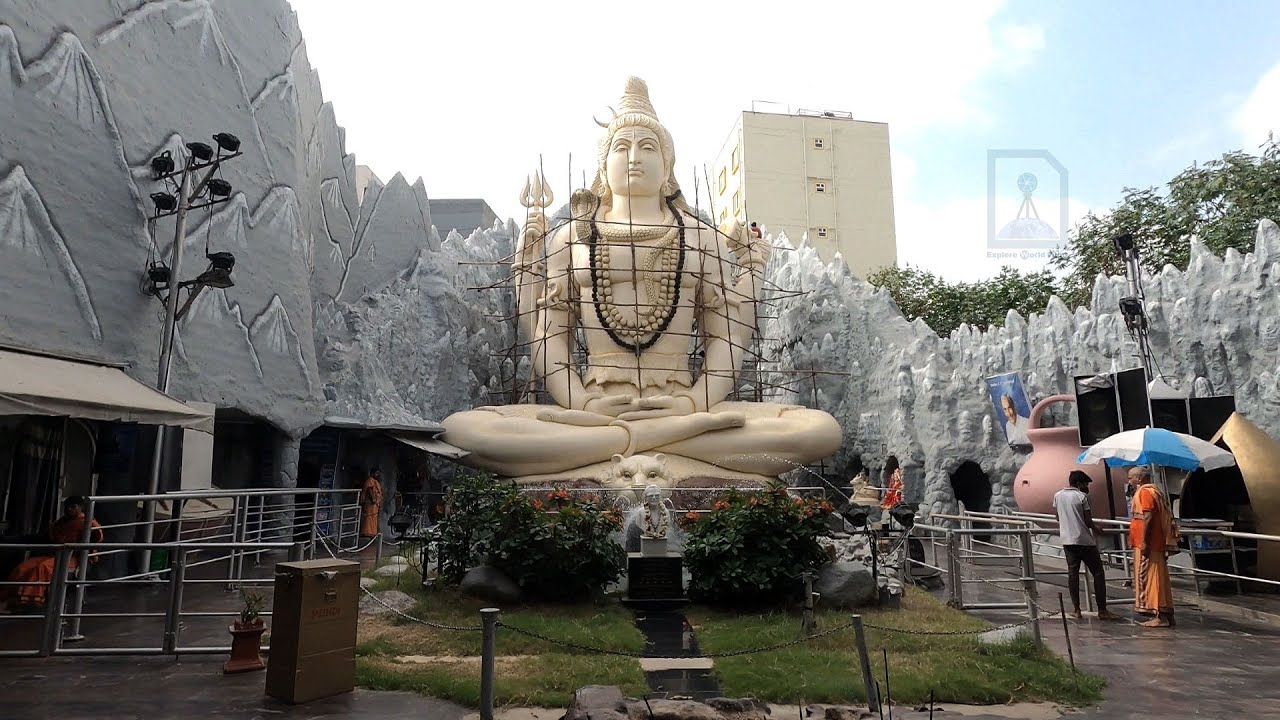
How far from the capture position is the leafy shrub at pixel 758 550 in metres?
6.28

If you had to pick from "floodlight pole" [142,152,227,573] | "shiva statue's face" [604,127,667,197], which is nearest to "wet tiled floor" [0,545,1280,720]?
"floodlight pole" [142,152,227,573]

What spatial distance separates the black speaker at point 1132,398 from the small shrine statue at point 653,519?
5.88 m

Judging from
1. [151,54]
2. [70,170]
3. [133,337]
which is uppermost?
[151,54]

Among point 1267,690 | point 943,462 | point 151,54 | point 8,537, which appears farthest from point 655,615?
point 943,462

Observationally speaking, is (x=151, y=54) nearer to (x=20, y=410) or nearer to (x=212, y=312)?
(x=212, y=312)

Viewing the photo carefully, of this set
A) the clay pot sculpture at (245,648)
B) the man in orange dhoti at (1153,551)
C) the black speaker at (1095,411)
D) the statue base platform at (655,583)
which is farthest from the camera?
the black speaker at (1095,411)

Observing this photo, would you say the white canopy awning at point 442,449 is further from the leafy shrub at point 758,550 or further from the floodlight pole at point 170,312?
the leafy shrub at point 758,550

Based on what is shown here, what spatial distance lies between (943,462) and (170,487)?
12359 mm

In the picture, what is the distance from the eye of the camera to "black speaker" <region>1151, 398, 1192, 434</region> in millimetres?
9102

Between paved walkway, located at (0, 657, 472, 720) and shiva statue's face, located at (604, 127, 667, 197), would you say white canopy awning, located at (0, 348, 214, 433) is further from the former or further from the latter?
shiva statue's face, located at (604, 127, 667, 197)

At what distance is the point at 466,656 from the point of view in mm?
4938

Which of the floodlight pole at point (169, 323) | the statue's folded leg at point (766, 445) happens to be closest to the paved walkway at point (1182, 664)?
the statue's folded leg at point (766, 445)

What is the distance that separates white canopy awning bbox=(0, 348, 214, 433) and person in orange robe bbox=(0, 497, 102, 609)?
2.58 ft

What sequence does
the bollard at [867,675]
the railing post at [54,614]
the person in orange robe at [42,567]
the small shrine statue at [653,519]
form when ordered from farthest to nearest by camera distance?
the small shrine statue at [653,519] < the person in orange robe at [42,567] < the railing post at [54,614] < the bollard at [867,675]
